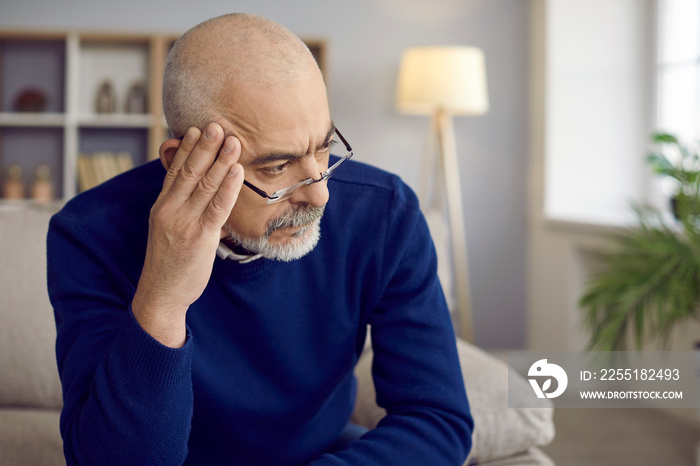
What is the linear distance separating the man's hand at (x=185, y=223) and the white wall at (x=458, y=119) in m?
2.84

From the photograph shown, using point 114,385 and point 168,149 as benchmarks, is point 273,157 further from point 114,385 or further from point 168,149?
point 114,385

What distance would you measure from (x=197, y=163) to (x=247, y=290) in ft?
0.92

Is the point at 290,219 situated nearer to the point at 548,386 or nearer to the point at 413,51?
the point at 548,386

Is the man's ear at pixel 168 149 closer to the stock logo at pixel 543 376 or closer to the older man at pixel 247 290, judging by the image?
the older man at pixel 247 290

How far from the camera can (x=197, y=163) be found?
2.64 ft

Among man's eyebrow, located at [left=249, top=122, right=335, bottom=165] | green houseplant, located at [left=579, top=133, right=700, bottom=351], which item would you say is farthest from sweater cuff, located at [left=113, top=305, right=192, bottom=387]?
green houseplant, located at [left=579, top=133, right=700, bottom=351]

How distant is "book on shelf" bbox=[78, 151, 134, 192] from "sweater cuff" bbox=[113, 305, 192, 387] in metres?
2.68

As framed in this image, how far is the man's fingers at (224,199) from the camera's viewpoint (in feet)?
2.63

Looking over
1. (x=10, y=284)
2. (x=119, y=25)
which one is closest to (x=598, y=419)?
(x=10, y=284)

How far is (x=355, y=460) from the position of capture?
0.91 meters

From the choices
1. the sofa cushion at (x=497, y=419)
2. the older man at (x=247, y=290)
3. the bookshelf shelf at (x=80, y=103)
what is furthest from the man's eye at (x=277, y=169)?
the bookshelf shelf at (x=80, y=103)

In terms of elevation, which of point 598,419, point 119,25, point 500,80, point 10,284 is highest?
point 119,25

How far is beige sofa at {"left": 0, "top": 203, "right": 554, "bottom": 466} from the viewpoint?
1.28 m

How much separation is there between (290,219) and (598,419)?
2310 millimetres
